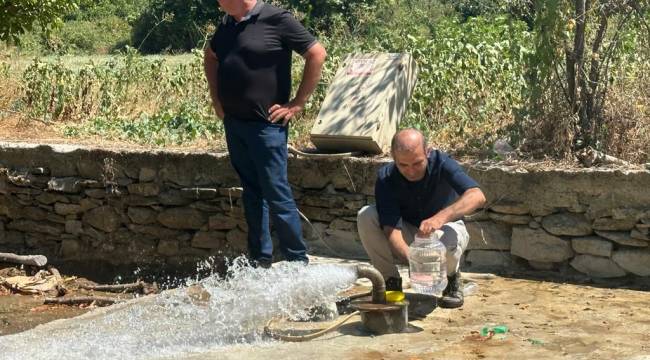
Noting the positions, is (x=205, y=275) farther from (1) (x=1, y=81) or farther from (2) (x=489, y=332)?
(1) (x=1, y=81)

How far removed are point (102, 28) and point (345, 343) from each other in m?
27.8

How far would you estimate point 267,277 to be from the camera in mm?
5973

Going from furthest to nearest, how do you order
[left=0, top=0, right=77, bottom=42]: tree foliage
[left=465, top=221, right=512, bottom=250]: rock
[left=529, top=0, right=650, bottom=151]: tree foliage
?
[left=0, top=0, right=77, bottom=42]: tree foliage, [left=529, top=0, right=650, bottom=151]: tree foliage, [left=465, top=221, right=512, bottom=250]: rock

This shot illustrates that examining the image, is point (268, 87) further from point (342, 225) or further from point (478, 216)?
point (478, 216)

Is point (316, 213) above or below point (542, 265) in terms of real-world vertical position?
above

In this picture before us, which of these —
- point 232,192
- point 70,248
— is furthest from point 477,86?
point 70,248

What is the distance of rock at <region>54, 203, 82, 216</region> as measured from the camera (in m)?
8.63

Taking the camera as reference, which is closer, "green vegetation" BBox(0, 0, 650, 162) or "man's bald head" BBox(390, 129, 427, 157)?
"man's bald head" BBox(390, 129, 427, 157)

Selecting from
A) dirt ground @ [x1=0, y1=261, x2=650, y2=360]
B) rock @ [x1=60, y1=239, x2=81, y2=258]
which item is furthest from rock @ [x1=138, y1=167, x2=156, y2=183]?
dirt ground @ [x1=0, y1=261, x2=650, y2=360]

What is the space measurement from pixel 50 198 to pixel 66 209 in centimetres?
19

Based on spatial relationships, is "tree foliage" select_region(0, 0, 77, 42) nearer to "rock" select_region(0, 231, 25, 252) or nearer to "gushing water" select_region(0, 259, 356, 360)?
"rock" select_region(0, 231, 25, 252)

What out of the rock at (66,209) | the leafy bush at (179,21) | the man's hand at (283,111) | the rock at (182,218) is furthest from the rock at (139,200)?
the leafy bush at (179,21)

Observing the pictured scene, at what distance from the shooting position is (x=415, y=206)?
18.9ft

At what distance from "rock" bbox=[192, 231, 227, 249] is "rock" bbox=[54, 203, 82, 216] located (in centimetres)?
118
